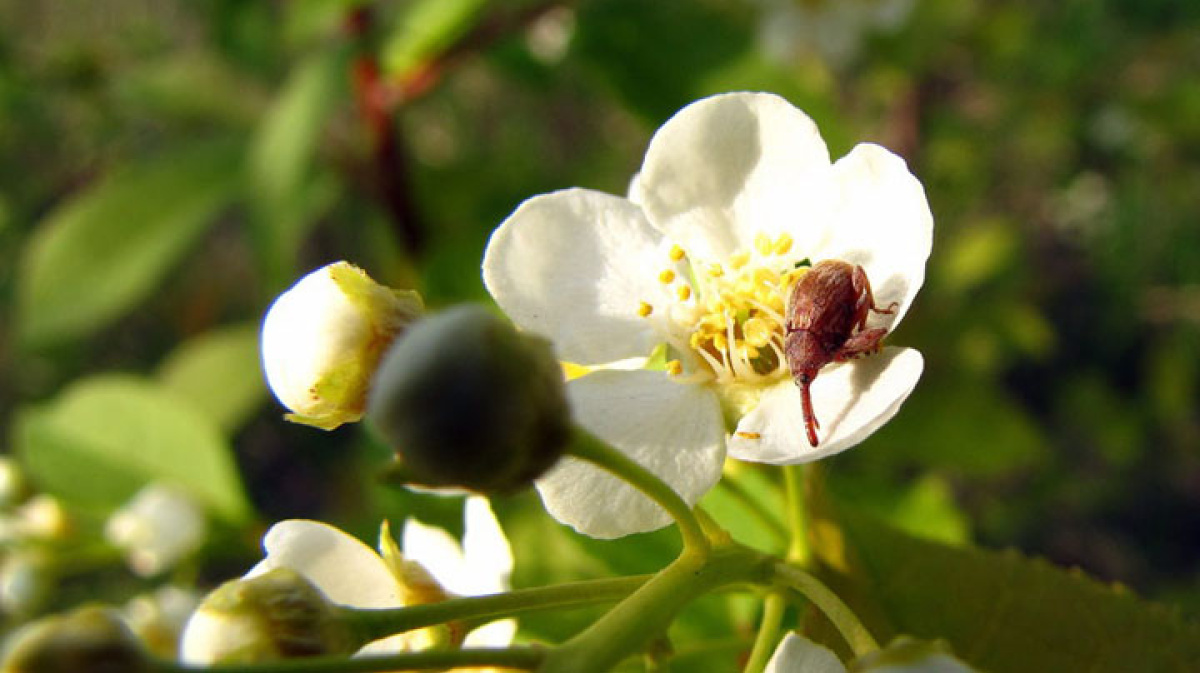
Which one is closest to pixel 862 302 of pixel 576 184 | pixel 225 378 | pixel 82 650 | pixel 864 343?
pixel 864 343

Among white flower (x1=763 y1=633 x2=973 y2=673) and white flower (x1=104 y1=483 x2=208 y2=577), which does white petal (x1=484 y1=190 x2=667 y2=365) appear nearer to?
white flower (x1=763 y1=633 x2=973 y2=673)

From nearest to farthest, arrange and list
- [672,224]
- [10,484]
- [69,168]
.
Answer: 1. [672,224]
2. [10,484]
3. [69,168]

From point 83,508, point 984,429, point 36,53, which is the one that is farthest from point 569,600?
point 36,53

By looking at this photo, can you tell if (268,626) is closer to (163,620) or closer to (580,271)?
(580,271)

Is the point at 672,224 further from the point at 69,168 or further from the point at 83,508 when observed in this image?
the point at 69,168

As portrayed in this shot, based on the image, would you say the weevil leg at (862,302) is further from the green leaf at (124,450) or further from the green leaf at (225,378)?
the green leaf at (225,378)
